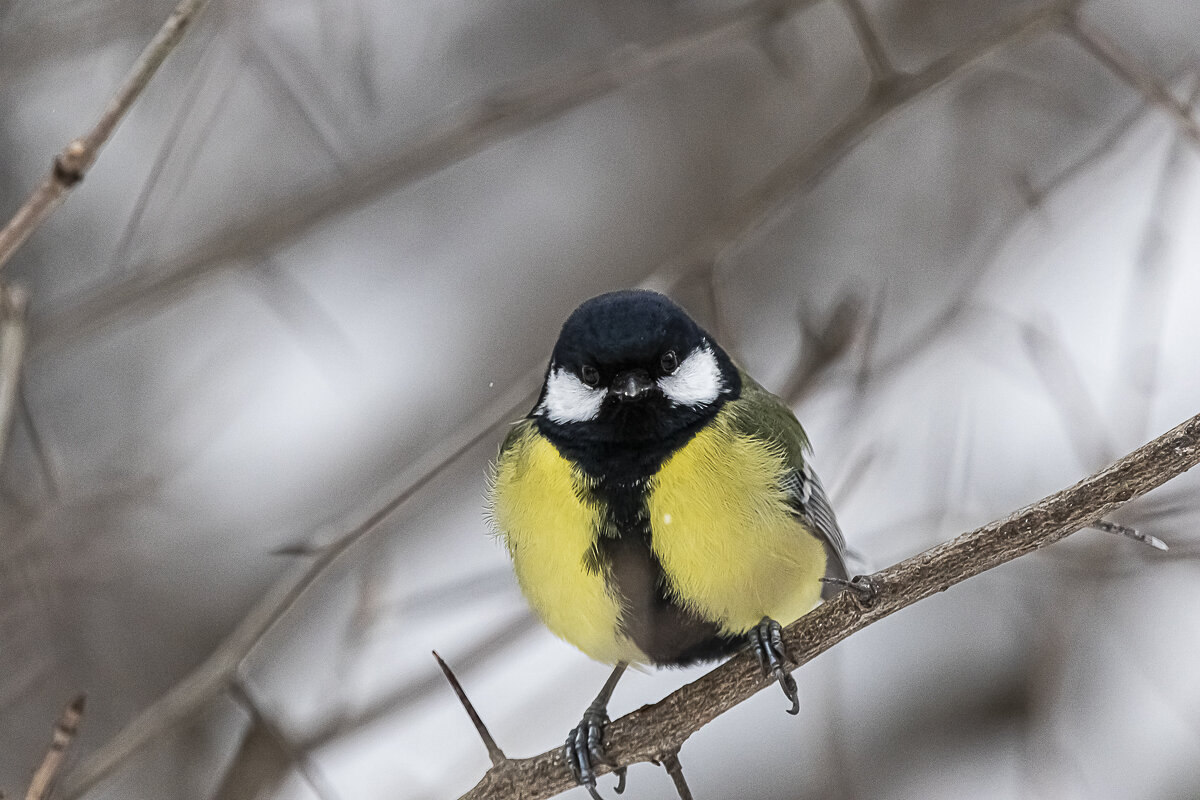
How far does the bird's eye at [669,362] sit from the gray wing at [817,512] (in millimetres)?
344

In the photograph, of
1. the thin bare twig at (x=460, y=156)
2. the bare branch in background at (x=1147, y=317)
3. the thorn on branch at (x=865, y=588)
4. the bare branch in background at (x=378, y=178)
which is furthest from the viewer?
the bare branch in background at (x=1147, y=317)

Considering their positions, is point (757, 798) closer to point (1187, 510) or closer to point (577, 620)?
point (577, 620)

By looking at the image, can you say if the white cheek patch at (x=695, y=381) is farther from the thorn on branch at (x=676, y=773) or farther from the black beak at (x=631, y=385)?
the thorn on branch at (x=676, y=773)

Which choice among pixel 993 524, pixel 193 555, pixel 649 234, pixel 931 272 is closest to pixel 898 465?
pixel 931 272

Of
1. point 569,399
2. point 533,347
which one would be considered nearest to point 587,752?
point 569,399

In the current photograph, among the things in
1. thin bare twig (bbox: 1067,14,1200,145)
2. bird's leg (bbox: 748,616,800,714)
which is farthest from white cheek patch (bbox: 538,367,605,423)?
thin bare twig (bbox: 1067,14,1200,145)

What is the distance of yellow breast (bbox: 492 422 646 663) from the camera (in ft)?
7.79

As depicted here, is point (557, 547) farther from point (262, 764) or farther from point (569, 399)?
point (262, 764)

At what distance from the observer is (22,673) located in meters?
2.90

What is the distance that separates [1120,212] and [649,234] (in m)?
1.87

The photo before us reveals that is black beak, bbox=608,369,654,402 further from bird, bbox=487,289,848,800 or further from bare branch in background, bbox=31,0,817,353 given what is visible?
bare branch in background, bbox=31,0,817,353

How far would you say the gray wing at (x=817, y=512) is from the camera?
2.54 meters

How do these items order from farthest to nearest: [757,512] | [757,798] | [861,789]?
[757,798], [861,789], [757,512]

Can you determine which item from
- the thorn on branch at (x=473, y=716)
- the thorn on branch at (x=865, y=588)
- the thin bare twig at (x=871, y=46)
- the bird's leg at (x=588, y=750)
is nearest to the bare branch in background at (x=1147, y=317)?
the thin bare twig at (x=871, y=46)
